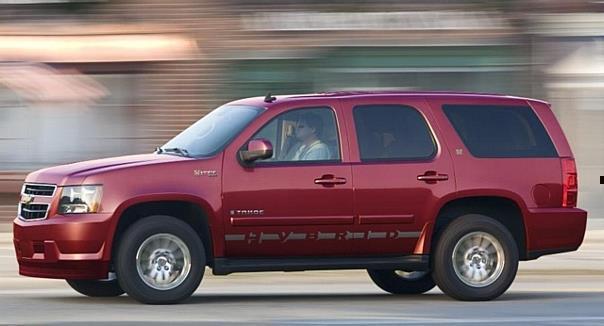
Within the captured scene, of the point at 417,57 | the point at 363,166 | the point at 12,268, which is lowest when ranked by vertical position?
the point at 12,268

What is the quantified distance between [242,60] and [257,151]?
11502mm

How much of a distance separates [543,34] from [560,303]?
11.5 m

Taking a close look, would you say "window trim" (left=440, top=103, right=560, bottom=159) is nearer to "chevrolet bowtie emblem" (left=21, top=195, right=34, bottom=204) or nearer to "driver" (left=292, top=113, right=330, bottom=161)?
"driver" (left=292, top=113, right=330, bottom=161)

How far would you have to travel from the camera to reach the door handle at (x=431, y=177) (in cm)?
1210

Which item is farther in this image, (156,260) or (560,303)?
(560,303)

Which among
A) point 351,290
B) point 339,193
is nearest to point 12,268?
point 351,290

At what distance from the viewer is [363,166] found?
472 inches

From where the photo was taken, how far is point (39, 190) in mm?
11812

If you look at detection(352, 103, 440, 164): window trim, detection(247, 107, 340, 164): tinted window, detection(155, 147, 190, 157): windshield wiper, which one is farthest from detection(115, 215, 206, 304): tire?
detection(352, 103, 440, 164): window trim

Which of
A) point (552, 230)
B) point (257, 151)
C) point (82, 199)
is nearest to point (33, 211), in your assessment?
point (82, 199)

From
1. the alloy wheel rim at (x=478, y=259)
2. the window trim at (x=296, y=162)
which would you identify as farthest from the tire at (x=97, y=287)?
the alloy wheel rim at (x=478, y=259)

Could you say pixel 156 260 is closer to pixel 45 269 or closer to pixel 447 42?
pixel 45 269

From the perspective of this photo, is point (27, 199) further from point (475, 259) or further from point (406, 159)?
point (475, 259)

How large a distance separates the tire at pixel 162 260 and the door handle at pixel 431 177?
1.89m
